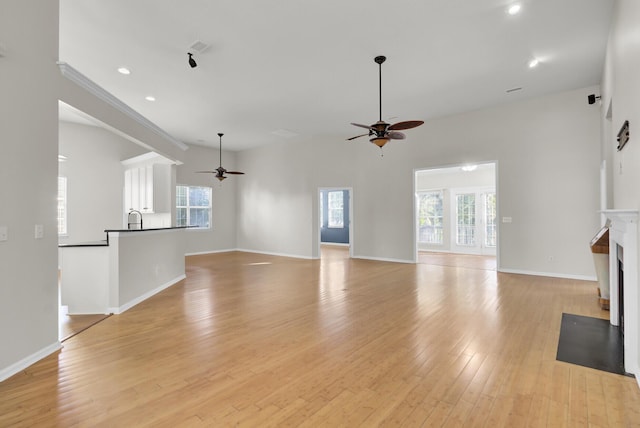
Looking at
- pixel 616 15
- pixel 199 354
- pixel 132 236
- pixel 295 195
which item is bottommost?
pixel 199 354

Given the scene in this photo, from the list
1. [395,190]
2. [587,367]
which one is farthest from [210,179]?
[587,367]

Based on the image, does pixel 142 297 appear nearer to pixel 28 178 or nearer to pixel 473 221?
pixel 28 178

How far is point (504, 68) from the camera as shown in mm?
4719

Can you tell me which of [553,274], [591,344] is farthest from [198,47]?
[553,274]

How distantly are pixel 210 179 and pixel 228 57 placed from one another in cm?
630

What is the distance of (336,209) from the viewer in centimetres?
1278

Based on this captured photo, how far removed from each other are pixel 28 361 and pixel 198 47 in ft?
12.4

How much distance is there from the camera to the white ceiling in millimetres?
3369

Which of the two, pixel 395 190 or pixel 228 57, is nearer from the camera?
pixel 228 57

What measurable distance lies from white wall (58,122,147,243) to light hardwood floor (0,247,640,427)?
4.30 m

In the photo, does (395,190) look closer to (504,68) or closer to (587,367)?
(504,68)

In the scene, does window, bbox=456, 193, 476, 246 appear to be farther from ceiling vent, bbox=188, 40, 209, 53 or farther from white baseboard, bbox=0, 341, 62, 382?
white baseboard, bbox=0, 341, 62, 382

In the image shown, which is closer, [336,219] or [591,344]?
[591,344]

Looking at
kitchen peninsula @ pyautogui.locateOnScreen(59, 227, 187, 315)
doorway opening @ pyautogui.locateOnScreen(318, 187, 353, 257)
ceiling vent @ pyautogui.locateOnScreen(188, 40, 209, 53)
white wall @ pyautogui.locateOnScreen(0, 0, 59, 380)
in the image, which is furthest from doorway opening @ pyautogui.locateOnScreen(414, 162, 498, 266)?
white wall @ pyautogui.locateOnScreen(0, 0, 59, 380)
